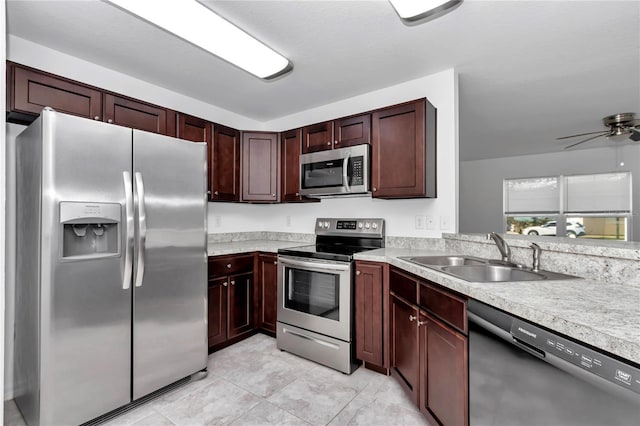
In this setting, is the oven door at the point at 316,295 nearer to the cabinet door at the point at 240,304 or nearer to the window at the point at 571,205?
the cabinet door at the point at 240,304

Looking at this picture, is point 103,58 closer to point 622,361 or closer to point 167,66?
point 167,66

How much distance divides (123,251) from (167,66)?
61.8 inches

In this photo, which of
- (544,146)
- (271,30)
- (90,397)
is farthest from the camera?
(544,146)

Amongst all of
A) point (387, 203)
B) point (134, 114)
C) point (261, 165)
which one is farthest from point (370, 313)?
point (134, 114)

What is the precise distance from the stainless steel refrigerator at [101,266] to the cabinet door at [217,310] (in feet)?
1.21

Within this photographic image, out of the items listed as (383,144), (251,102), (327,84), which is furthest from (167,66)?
(383,144)

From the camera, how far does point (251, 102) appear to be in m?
3.23

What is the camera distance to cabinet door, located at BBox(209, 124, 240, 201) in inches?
116

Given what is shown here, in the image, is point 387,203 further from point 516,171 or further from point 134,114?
point 516,171

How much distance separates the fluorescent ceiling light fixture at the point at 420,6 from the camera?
55.7 inches

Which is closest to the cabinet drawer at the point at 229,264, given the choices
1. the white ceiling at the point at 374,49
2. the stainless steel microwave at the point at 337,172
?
the stainless steel microwave at the point at 337,172

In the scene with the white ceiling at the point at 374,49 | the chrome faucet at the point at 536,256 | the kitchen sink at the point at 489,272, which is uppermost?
the white ceiling at the point at 374,49

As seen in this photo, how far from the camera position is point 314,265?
97.1 inches

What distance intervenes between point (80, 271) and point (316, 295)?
160 cm
